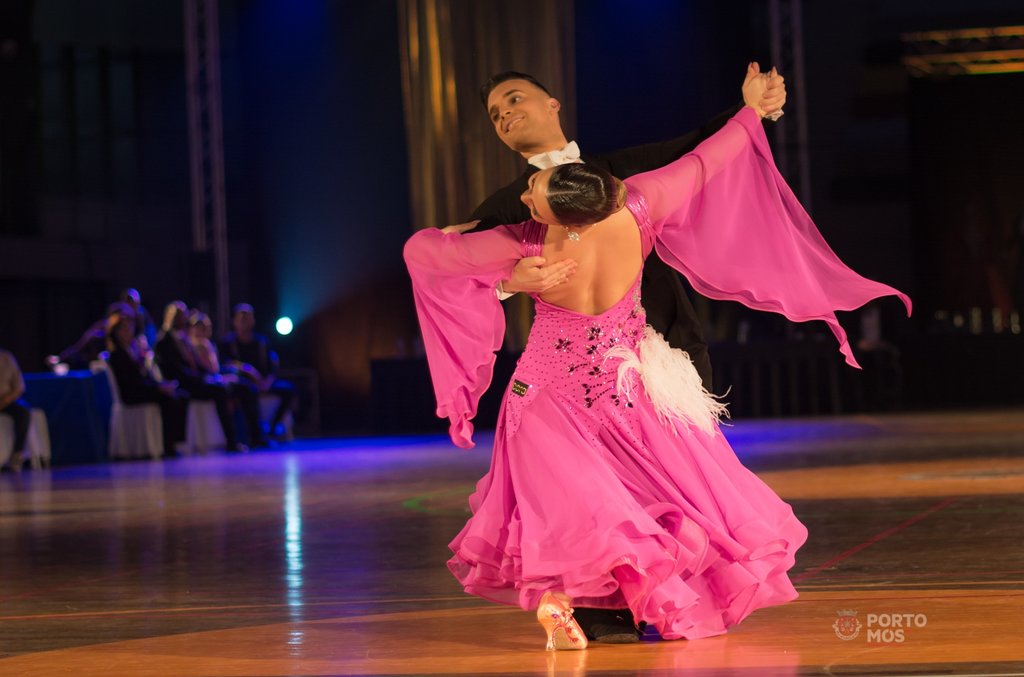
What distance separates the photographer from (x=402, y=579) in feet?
13.4

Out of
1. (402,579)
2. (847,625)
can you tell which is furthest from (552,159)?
(402,579)

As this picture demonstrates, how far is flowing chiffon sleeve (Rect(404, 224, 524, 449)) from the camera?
2.89 m

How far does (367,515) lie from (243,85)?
9.00m

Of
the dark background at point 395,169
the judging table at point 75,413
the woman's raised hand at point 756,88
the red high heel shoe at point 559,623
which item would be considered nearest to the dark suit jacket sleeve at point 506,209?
the woman's raised hand at point 756,88

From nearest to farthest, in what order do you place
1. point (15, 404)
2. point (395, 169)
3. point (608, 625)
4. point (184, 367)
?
point (608, 625) → point (15, 404) → point (184, 367) → point (395, 169)

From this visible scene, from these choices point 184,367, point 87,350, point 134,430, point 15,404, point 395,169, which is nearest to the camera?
point 15,404

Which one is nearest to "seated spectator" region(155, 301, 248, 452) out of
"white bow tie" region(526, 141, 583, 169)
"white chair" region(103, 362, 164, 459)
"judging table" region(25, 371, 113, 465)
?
"white chair" region(103, 362, 164, 459)

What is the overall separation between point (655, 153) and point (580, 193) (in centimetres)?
47

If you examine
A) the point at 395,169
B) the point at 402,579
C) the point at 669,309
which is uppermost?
the point at 395,169

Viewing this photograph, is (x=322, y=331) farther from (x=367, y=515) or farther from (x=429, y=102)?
(x=367, y=515)

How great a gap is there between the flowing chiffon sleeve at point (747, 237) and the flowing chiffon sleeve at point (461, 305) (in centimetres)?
36

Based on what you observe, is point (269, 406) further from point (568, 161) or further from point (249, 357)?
point (568, 161)

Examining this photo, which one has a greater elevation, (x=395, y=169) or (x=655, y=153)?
(x=395, y=169)

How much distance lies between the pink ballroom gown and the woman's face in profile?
0.10 meters
